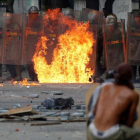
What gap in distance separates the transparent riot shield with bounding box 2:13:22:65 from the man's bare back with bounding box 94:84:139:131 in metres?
14.9

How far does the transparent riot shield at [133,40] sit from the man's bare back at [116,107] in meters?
14.4

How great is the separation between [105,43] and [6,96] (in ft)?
19.2

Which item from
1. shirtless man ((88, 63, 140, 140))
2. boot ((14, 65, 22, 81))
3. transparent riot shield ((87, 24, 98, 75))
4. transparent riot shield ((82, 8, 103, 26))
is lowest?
boot ((14, 65, 22, 81))

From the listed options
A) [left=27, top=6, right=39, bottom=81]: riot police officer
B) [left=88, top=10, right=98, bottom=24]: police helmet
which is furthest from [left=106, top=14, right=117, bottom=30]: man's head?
[left=27, top=6, right=39, bottom=81]: riot police officer

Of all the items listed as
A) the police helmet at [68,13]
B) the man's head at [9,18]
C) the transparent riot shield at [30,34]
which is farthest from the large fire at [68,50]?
the man's head at [9,18]

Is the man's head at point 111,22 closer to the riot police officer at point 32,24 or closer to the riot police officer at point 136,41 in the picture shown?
the riot police officer at point 136,41

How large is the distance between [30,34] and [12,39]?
0.63 m

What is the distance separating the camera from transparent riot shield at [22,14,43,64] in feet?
67.1

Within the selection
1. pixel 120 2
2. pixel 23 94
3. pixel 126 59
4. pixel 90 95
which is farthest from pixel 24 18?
pixel 90 95

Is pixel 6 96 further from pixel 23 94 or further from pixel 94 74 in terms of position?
pixel 94 74

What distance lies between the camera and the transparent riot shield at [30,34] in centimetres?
2044

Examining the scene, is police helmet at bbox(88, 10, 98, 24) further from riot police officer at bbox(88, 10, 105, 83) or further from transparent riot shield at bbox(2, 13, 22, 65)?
transparent riot shield at bbox(2, 13, 22, 65)

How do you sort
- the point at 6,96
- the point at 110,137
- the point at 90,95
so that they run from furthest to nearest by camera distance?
1. the point at 6,96
2. the point at 90,95
3. the point at 110,137

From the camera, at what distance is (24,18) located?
67.1 ft
